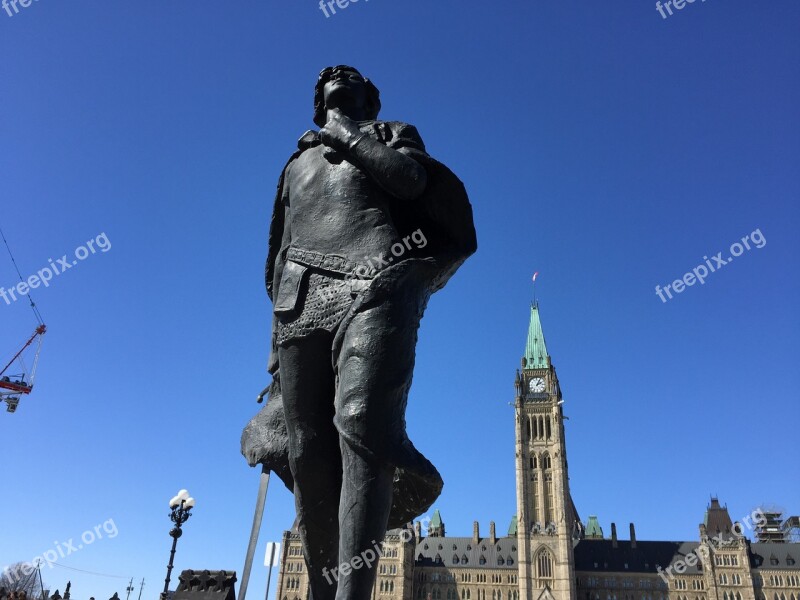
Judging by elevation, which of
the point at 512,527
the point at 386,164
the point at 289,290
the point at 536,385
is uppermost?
the point at 536,385

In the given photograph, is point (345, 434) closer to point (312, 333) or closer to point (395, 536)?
point (312, 333)

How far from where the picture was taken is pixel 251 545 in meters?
3.97

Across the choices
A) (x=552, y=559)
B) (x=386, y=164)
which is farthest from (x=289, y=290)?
(x=552, y=559)

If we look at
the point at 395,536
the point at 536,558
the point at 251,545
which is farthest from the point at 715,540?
the point at 251,545

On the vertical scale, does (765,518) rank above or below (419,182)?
above

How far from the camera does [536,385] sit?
119375 millimetres

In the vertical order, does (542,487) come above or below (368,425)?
above

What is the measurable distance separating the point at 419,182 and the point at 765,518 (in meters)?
139

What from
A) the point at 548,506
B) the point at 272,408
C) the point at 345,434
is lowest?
the point at 345,434

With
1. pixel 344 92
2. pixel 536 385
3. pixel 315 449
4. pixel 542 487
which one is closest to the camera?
pixel 315 449

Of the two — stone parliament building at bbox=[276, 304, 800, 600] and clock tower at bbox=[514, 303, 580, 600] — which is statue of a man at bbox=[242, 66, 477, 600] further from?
clock tower at bbox=[514, 303, 580, 600]

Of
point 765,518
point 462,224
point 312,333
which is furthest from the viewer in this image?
point 765,518

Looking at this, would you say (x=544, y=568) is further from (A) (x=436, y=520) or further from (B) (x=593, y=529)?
(B) (x=593, y=529)

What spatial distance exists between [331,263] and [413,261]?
0.47 metres
